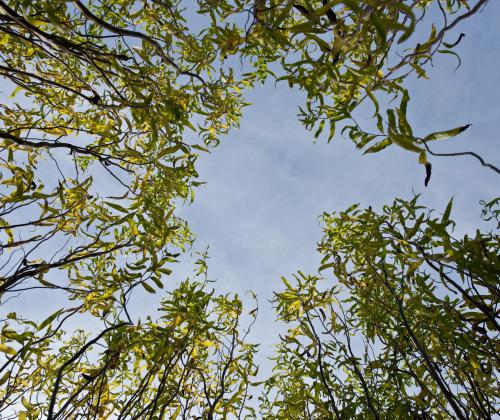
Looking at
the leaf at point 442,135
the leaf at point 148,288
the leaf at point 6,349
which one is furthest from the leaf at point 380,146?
the leaf at point 6,349

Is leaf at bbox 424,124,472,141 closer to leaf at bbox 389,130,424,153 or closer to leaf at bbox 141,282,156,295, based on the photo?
leaf at bbox 389,130,424,153

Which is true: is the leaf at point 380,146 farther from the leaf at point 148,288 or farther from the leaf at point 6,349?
the leaf at point 6,349

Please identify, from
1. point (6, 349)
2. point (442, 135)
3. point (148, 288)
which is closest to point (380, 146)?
point (442, 135)

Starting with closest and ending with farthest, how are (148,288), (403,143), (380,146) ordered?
(403,143) → (380,146) → (148,288)

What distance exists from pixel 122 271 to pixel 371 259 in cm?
130

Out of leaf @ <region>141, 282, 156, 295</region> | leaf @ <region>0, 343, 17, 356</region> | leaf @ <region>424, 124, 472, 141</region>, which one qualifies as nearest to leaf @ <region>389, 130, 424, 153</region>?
leaf @ <region>424, 124, 472, 141</region>

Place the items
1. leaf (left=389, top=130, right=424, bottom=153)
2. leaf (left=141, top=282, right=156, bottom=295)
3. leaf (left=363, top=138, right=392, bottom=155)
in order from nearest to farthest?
leaf (left=389, top=130, right=424, bottom=153)
leaf (left=363, top=138, right=392, bottom=155)
leaf (left=141, top=282, right=156, bottom=295)

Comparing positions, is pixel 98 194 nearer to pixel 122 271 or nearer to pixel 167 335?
pixel 122 271

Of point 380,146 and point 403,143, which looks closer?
point 403,143

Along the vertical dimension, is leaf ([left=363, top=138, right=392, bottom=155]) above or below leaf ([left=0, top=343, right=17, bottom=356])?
above

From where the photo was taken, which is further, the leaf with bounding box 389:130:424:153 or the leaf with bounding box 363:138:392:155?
the leaf with bounding box 363:138:392:155

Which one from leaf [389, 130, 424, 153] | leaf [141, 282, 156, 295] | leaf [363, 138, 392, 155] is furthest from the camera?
leaf [141, 282, 156, 295]

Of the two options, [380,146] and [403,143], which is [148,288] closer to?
[380,146]

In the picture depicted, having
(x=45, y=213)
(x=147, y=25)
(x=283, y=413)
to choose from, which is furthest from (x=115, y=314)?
(x=147, y=25)
